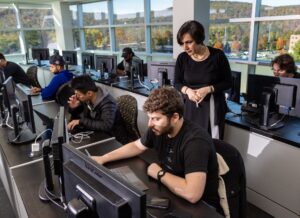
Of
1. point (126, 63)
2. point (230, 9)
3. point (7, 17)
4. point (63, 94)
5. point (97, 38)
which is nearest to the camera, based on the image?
point (63, 94)

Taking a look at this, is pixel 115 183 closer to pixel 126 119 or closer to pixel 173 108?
pixel 173 108

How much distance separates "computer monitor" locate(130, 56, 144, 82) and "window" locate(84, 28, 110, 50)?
143 inches

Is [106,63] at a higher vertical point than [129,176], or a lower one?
higher

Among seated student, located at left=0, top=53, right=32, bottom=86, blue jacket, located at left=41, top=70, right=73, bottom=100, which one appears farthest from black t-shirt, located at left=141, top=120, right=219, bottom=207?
seated student, located at left=0, top=53, right=32, bottom=86

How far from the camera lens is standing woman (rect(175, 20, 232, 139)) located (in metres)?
2.08

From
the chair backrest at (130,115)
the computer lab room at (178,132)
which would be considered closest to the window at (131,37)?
the computer lab room at (178,132)

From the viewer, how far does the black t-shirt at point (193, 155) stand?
1216 millimetres

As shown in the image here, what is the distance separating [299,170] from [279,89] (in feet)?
2.02

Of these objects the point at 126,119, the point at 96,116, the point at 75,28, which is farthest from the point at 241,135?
the point at 75,28

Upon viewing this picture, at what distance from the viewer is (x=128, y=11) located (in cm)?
646

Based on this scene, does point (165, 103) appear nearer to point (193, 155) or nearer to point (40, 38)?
point (193, 155)

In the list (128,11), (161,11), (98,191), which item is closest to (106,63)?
(161,11)

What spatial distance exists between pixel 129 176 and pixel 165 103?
0.44 meters

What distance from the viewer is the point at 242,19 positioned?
3951 mm
